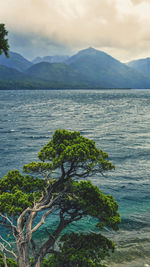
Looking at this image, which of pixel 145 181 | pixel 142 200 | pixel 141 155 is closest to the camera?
pixel 142 200

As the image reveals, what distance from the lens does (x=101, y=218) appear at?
485 inches

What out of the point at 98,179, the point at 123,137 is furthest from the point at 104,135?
the point at 98,179

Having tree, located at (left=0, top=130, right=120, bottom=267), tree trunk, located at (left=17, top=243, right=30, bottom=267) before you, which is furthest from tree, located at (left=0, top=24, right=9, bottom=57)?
tree trunk, located at (left=17, top=243, right=30, bottom=267)

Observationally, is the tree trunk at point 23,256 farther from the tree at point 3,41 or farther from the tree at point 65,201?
the tree at point 3,41

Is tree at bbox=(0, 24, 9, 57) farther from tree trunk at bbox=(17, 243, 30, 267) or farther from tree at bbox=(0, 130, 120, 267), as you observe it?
tree trunk at bbox=(17, 243, 30, 267)

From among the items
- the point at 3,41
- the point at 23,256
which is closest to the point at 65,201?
Answer: the point at 23,256

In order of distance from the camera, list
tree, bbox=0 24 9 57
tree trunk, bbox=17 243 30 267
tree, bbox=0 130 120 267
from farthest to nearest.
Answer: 1. tree, bbox=0 24 9 57
2. tree, bbox=0 130 120 267
3. tree trunk, bbox=17 243 30 267

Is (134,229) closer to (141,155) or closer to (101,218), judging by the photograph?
(101,218)

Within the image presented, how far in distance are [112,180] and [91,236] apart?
24.9 meters

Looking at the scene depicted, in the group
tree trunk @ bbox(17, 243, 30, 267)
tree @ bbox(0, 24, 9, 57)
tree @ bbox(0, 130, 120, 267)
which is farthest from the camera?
tree @ bbox(0, 24, 9, 57)

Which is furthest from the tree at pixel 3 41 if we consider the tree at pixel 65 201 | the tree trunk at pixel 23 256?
the tree trunk at pixel 23 256

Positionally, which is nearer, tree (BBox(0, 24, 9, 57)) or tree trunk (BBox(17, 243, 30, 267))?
tree trunk (BBox(17, 243, 30, 267))

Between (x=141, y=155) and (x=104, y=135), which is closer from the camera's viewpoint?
(x=141, y=155)

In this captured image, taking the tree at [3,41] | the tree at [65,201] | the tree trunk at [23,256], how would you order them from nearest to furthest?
1. the tree trunk at [23,256]
2. the tree at [65,201]
3. the tree at [3,41]
